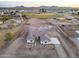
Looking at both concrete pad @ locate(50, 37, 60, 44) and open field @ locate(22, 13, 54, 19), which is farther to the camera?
open field @ locate(22, 13, 54, 19)

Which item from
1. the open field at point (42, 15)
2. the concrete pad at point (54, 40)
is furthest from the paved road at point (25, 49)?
the open field at point (42, 15)

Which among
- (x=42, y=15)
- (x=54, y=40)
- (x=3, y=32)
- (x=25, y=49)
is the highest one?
(x=42, y=15)

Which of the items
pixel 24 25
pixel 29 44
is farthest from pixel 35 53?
pixel 24 25

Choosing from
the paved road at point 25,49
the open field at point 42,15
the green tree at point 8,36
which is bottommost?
the paved road at point 25,49

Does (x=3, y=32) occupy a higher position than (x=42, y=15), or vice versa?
(x=42, y=15)

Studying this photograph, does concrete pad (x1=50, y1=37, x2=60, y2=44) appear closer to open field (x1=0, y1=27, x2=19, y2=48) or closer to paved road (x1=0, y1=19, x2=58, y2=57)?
paved road (x1=0, y1=19, x2=58, y2=57)

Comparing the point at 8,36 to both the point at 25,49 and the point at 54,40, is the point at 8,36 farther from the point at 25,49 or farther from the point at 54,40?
the point at 54,40

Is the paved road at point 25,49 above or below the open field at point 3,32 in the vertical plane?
below

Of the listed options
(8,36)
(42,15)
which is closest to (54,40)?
(42,15)

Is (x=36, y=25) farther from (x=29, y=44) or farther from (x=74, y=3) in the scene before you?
(x=74, y=3)

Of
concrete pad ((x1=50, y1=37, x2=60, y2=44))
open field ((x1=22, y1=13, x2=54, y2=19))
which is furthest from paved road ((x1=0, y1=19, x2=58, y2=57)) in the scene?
open field ((x1=22, y1=13, x2=54, y2=19))

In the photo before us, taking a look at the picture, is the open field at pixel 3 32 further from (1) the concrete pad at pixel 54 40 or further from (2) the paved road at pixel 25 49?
(1) the concrete pad at pixel 54 40
